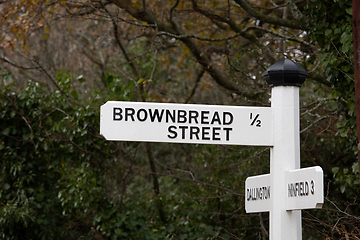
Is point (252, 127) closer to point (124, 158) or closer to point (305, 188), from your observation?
point (305, 188)

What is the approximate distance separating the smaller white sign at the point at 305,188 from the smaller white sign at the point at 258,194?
159 millimetres

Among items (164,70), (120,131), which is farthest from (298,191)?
(164,70)

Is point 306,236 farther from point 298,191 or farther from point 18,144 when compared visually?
point 298,191

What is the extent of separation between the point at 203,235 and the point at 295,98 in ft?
15.7

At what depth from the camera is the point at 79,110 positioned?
633 cm

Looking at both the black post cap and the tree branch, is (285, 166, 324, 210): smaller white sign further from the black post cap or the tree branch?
the tree branch

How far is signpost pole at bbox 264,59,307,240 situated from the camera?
1978mm

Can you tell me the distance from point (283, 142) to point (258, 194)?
13.4 inches

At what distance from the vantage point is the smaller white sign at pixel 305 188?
71.0 inches

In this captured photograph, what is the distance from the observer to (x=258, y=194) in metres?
2.22

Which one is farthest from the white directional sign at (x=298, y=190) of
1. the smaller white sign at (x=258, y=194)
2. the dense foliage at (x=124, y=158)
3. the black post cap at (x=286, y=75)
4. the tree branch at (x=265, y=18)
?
the tree branch at (x=265, y=18)

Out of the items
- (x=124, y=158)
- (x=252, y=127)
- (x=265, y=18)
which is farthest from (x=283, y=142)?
(x=124, y=158)

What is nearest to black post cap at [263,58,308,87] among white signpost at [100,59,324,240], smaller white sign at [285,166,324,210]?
white signpost at [100,59,324,240]

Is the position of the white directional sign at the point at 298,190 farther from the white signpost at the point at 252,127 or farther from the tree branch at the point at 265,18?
the tree branch at the point at 265,18
